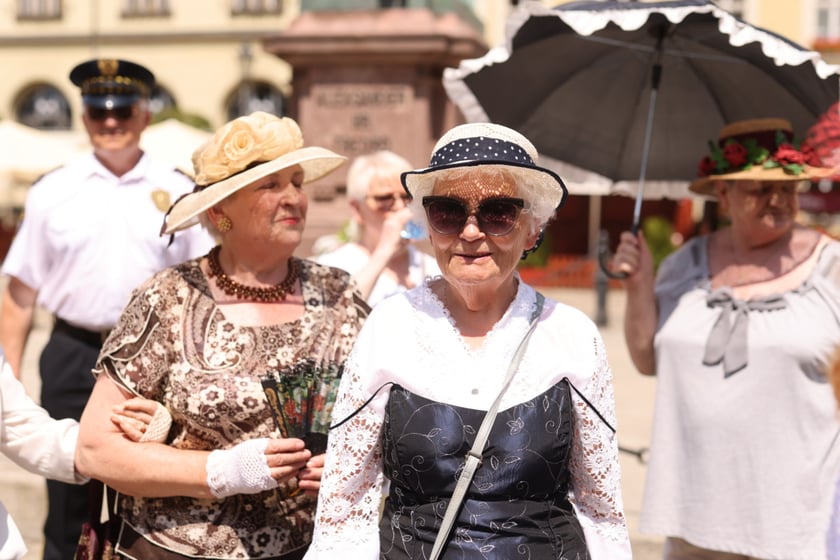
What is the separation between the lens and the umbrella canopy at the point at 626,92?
444cm

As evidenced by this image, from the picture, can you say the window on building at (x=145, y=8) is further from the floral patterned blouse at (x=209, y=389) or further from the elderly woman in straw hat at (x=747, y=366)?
the floral patterned blouse at (x=209, y=389)

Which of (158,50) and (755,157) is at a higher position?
(755,157)

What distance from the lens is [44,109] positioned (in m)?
37.0

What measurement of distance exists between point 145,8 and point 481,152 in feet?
115

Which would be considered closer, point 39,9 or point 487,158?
point 487,158

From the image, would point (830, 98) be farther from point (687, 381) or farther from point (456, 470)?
point (456, 470)

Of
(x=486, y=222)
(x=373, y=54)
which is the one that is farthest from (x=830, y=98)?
(x=373, y=54)

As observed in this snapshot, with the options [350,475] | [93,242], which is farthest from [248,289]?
[93,242]

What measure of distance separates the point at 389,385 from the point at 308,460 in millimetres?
468

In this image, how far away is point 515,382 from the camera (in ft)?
8.56

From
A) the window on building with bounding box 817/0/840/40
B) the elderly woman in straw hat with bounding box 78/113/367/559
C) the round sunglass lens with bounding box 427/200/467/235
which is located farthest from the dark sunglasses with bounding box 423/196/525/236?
the window on building with bounding box 817/0/840/40

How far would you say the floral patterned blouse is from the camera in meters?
3.04

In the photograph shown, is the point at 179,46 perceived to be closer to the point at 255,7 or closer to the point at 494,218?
the point at 255,7

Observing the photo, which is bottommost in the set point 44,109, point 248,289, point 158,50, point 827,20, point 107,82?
point 44,109
